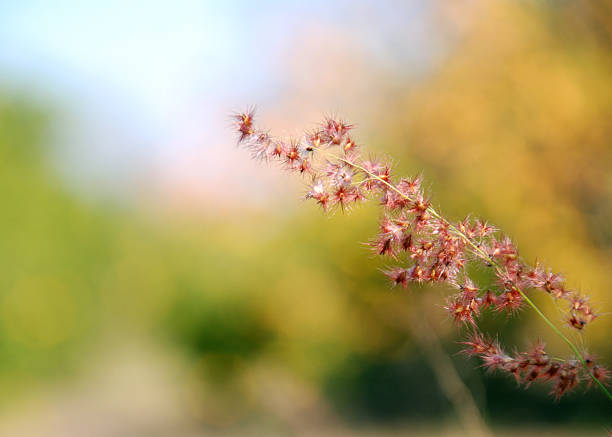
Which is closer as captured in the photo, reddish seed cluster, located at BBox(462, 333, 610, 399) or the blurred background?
reddish seed cluster, located at BBox(462, 333, 610, 399)

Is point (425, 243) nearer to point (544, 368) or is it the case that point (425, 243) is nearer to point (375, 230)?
point (544, 368)

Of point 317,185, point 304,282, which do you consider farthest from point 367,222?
point 317,185

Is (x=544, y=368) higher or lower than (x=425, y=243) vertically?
lower

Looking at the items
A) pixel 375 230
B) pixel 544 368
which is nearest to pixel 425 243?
pixel 544 368

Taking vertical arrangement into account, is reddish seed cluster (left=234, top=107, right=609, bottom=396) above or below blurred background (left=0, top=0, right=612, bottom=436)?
below

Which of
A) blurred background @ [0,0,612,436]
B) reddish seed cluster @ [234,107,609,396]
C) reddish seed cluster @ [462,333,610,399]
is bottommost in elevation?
reddish seed cluster @ [462,333,610,399]

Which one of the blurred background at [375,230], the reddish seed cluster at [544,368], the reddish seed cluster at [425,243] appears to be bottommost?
the reddish seed cluster at [544,368]

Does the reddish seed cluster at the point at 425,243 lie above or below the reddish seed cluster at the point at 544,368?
above

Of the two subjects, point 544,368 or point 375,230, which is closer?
point 544,368

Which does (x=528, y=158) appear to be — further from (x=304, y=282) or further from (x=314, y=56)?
(x=314, y=56)
